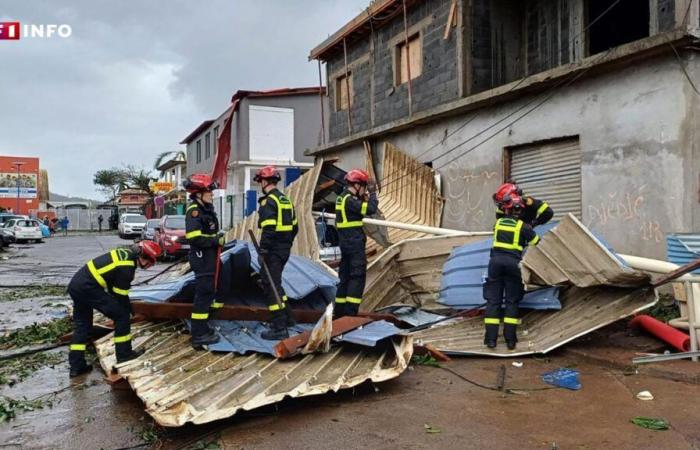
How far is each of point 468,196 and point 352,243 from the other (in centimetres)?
549

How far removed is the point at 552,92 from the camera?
9.42 metres

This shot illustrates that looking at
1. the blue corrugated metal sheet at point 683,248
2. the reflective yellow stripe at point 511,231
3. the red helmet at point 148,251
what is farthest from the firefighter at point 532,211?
the red helmet at point 148,251

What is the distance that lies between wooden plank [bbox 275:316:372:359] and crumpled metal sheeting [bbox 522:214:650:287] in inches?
81.0

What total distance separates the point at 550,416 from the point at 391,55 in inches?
468

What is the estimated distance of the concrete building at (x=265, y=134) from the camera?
29.7 metres

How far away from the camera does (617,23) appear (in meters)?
12.1

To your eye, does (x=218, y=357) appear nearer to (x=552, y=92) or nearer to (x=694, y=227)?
(x=694, y=227)

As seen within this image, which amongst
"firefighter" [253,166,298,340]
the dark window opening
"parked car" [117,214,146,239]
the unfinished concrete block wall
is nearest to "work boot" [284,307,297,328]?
"firefighter" [253,166,298,340]

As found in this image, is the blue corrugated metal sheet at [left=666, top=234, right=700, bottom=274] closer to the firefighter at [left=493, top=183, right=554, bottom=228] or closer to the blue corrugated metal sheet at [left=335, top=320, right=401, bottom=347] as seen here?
the firefighter at [left=493, top=183, right=554, bottom=228]

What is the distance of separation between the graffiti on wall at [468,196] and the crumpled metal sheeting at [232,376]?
6556 millimetres

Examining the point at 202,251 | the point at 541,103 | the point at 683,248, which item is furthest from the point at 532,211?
the point at 202,251

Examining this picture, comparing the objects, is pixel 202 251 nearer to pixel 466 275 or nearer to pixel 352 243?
pixel 352 243

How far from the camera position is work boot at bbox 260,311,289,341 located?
5.45m

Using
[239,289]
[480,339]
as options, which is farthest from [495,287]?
[239,289]
